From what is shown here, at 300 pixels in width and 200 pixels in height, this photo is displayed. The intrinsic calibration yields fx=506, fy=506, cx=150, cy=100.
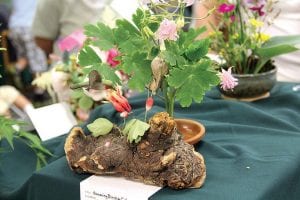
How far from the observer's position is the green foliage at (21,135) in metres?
1.00

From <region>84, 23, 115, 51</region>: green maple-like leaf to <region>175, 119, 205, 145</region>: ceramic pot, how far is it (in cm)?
24

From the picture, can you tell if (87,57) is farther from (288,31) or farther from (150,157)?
(288,31)

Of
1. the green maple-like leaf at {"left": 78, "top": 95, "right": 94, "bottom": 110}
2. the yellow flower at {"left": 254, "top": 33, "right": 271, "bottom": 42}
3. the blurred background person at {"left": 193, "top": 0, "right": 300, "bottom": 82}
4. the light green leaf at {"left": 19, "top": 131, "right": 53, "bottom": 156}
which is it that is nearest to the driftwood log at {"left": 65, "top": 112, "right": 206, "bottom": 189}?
the light green leaf at {"left": 19, "top": 131, "right": 53, "bottom": 156}

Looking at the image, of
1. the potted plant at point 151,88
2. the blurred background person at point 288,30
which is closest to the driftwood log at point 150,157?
the potted plant at point 151,88

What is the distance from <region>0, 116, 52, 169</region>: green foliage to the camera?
1.00 m

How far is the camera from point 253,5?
1.29m

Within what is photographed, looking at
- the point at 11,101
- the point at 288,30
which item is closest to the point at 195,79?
the point at 11,101

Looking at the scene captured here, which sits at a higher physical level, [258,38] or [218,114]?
[258,38]

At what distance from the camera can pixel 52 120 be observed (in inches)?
53.6

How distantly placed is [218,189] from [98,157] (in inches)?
8.3

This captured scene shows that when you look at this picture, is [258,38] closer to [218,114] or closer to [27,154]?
[218,114]

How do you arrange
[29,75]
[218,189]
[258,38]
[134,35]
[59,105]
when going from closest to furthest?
[218,189] → [134,35] → [258,38] → [59,105] → [29,75]

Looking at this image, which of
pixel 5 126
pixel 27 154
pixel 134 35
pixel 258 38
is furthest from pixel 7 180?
pixel 258 38

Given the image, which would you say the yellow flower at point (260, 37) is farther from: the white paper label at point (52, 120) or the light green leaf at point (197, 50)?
the white paper label at point (52, 120)
